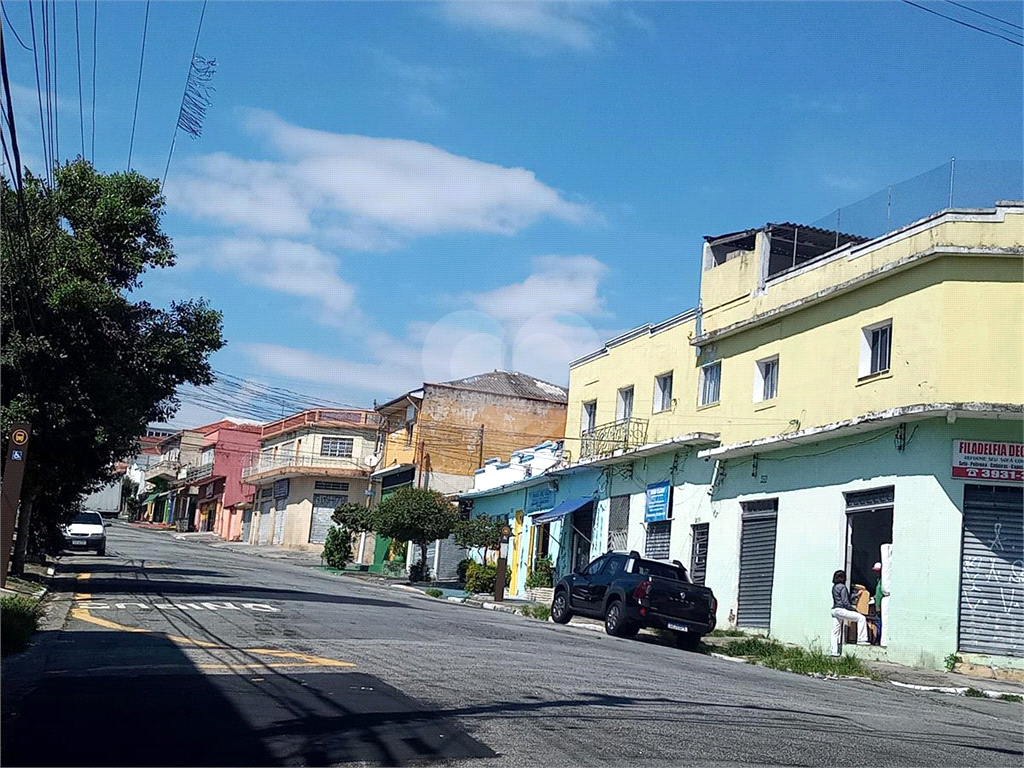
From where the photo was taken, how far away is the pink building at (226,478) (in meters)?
85.3

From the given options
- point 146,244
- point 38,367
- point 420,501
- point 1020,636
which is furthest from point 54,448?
point 420,501

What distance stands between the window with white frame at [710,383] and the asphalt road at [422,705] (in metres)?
13.3

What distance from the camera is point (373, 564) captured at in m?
57.7

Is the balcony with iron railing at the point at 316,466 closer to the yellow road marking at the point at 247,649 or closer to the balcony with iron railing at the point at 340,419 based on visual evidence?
the balcony with iron railing at the point at 340,419

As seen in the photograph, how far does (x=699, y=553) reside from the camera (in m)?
30.2

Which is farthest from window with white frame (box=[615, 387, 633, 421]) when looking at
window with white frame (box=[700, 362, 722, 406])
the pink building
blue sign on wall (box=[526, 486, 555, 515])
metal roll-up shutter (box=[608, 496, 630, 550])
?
the pink building

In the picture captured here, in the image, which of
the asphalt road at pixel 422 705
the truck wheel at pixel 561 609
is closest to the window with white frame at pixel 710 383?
the truck wheel at pixel 561 609

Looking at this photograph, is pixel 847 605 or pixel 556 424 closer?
pixel 847 605

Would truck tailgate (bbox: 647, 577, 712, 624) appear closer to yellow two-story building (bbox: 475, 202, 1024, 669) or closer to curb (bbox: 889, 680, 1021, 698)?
yellow two-story building (bbox: 475, 202, 1024, 669)

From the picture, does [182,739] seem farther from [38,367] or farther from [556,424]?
[556,424]

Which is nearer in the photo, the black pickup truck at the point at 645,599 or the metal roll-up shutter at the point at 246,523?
the black pickup truck at the point at 645,599

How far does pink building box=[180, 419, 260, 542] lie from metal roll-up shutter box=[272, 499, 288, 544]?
27.0ft

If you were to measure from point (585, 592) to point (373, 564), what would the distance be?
34064 mm

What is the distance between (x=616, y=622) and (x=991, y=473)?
25.0 ft
